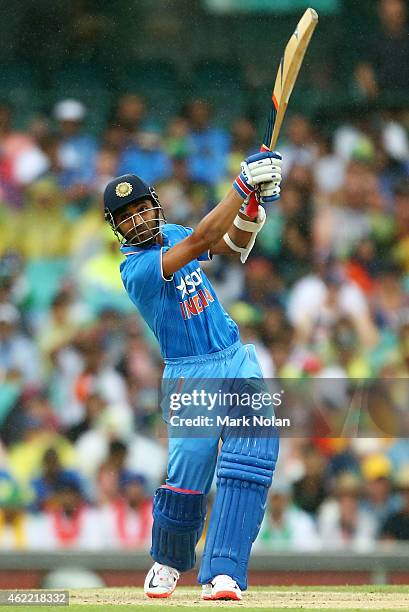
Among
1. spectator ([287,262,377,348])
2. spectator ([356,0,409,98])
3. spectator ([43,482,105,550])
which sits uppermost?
spectator ([356,0,409,98])

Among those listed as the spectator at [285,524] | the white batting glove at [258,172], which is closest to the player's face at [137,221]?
the white batting glove at [258,172]

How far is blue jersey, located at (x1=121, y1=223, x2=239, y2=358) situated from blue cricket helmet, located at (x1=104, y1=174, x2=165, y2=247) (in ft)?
0.18

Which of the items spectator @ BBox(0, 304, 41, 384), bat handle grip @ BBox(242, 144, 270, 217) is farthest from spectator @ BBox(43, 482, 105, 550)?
bat handle grip @ BBox(242, 144, 270, 217)

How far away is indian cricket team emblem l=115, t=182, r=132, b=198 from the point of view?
492 centimetres

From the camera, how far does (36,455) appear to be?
7.96m

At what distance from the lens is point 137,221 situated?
4910 millimetres

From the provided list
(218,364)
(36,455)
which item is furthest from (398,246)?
(218,364)

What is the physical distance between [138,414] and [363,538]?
5.55 ft

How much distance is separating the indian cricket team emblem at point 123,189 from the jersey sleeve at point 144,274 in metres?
0.25

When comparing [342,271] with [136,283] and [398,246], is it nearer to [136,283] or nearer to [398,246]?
[398,246]

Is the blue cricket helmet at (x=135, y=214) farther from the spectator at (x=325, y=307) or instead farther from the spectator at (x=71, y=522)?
the spectator at (x=325, y=307)

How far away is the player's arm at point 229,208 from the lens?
455 centimetres

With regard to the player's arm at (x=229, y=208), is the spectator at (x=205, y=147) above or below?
above

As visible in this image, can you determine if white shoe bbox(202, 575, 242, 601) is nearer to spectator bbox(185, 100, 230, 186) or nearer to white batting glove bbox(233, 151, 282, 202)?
white batting glove bbox(233, 151, 282, 202)
